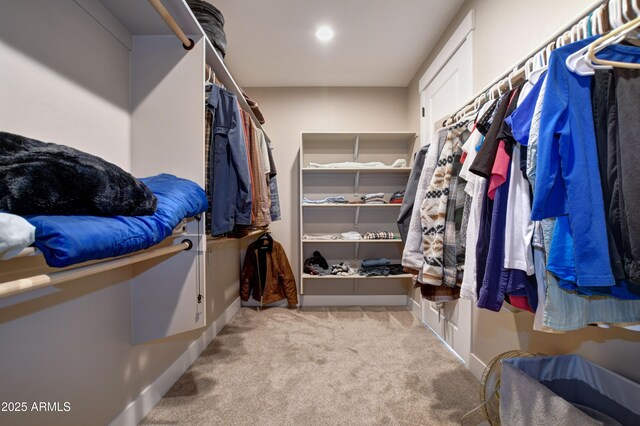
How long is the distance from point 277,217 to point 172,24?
5.20 feet

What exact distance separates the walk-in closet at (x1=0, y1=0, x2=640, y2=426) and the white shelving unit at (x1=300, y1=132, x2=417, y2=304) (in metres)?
0.50

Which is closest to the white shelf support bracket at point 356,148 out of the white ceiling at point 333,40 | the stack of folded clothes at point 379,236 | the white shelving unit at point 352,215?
the white shelving unit at point 352,215

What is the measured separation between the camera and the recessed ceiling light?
2.20 metres

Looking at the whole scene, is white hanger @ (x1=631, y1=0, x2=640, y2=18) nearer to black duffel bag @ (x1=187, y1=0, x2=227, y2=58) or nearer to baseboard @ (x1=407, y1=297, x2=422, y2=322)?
black duffel bag @ (x1=187, y1=0, x2=227, y2=58)

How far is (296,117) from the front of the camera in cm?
318

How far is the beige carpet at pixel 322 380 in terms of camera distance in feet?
4.56

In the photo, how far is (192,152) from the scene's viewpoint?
126 cm

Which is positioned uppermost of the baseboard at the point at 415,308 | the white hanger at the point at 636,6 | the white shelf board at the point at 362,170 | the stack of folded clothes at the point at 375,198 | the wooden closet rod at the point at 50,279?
the white hanger at the point at 636,6

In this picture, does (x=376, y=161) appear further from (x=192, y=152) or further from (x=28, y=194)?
(x=28, y=194)

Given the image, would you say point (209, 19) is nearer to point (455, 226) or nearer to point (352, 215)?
point (455, 226)

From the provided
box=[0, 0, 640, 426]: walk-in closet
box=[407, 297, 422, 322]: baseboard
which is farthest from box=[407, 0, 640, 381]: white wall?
box=[407, 297, 422, 322]: baseboard

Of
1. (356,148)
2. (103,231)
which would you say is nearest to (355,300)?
(356,148)

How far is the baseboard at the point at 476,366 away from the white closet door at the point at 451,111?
0.05 metres

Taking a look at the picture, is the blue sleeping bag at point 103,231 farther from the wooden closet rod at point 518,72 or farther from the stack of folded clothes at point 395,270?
the stack of folded clothes at point 395,270
